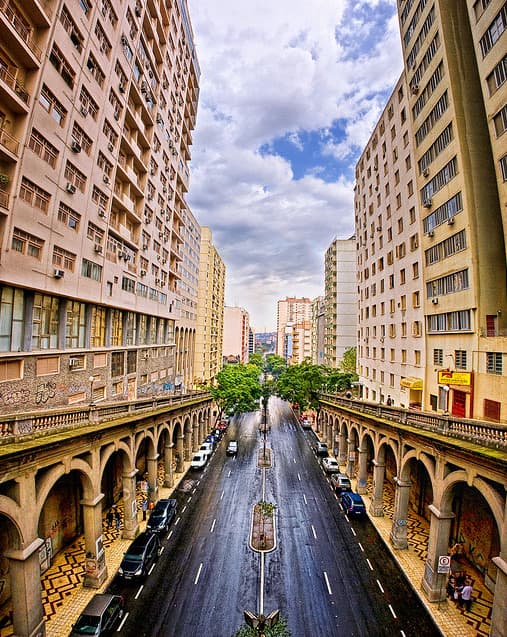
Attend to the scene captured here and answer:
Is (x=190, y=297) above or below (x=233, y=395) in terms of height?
above

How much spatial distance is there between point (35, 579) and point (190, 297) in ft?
196

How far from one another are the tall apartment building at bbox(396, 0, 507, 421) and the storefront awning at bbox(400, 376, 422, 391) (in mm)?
981

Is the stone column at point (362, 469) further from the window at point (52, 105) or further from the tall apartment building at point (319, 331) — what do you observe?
the tall apartment building at point (319, 331)

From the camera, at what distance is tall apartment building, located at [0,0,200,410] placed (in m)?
20.7

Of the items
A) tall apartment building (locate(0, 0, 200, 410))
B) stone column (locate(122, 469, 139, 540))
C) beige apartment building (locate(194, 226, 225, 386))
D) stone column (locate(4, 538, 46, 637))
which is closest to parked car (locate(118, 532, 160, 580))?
stone column (locate(122, 469, 139, 540))

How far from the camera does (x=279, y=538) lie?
87.4ft

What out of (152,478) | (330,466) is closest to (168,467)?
(152,478)

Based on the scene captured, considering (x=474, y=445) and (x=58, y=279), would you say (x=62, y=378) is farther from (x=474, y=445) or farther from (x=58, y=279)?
(x=474, y=445)

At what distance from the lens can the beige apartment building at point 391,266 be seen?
36753 mm

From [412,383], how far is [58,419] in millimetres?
30376

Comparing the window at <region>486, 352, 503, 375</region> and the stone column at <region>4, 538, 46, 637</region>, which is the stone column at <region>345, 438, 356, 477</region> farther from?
the stone column at <region>4, 538, 46, 637</region>

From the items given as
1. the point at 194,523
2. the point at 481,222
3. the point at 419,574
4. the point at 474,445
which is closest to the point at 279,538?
the point at 194,523

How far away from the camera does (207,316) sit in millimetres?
87188

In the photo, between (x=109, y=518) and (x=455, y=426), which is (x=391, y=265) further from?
(x=109, y=518)
